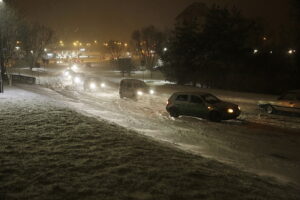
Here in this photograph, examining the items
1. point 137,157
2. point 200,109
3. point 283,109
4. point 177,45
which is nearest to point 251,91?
point 177,45

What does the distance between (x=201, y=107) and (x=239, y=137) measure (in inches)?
172

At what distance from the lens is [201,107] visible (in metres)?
18.1

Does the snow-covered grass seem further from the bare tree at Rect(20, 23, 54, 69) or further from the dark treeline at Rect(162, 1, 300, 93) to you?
the bare tree at Rect(20, 23, 54, 69)

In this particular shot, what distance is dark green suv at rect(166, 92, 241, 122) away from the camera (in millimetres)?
17547

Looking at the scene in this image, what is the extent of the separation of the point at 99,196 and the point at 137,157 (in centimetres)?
284

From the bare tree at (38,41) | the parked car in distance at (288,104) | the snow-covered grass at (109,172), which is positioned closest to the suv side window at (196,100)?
the parked car in distance at (288,104)

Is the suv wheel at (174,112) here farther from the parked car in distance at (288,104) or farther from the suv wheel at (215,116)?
the parked car in distance at (288,104)

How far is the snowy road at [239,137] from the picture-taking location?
33.4 feet

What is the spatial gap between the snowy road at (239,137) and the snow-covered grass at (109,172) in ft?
5.44

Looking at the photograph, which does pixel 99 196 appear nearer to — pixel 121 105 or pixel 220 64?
pixel 121 105

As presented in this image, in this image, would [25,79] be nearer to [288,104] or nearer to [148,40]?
[288,104]

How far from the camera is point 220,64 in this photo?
37938mm

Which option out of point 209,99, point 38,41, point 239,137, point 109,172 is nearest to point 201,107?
point 209,99

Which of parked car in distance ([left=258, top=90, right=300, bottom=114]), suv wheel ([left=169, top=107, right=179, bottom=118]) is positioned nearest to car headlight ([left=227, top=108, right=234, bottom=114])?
suv wheel ([left=169, top=107, right=179, bottom=118])
